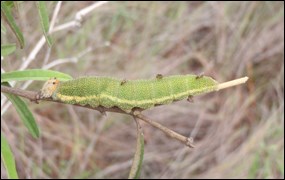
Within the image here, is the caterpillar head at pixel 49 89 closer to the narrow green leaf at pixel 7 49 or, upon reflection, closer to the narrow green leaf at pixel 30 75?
the narrow green leaf at pixel 30 75

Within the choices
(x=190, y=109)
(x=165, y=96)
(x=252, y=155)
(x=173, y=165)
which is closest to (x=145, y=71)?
(x=190, y=109)

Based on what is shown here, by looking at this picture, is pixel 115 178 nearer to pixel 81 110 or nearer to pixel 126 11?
pixel 81 110

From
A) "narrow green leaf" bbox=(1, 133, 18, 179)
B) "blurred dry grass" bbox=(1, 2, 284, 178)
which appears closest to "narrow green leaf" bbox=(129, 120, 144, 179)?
"narrow green leaf" bbox=(1, 133, 18, 179)

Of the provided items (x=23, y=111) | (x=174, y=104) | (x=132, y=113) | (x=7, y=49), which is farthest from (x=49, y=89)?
(x=174, y=104)

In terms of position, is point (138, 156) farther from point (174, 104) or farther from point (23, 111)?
point (174, 104)

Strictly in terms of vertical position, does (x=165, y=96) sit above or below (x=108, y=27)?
below
